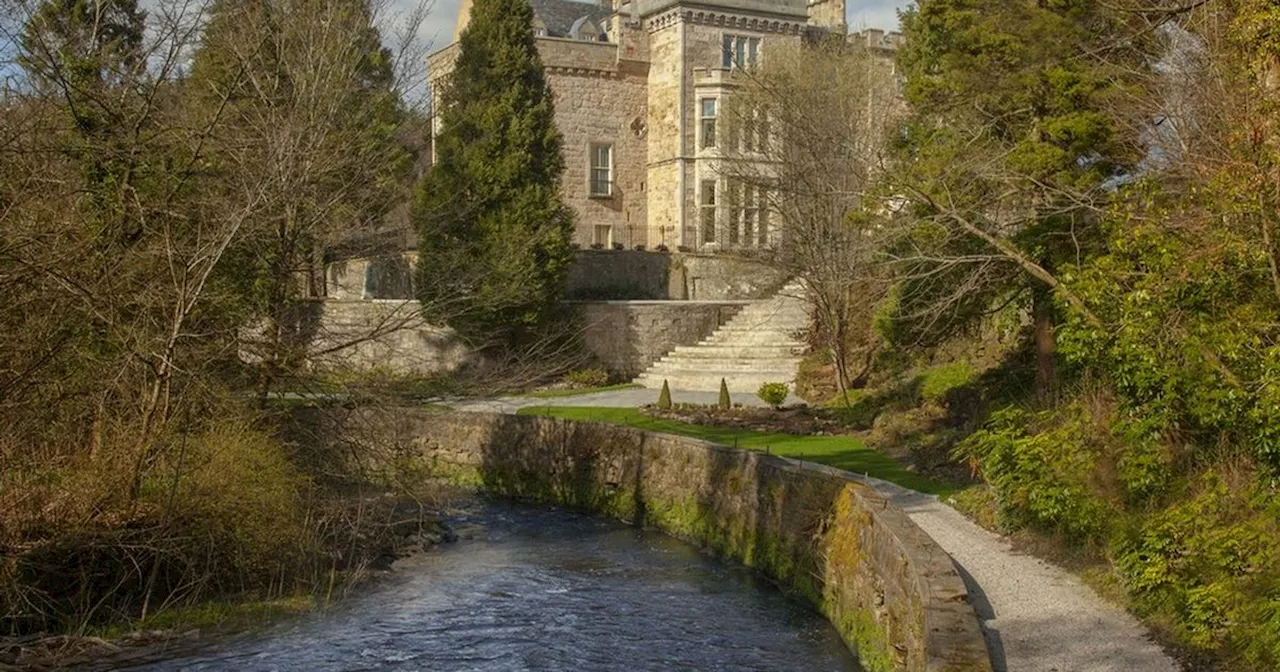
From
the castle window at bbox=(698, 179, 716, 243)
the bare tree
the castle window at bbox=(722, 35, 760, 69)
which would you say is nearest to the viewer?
the bare tree

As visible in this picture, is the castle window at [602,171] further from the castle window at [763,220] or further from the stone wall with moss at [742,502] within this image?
the stone wall with moss at [742,502]

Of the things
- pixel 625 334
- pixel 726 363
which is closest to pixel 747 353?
pixel 726 363

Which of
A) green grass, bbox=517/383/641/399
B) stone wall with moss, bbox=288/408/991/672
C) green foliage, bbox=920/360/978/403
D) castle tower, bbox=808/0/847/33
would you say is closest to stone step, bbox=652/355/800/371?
green grass, bbox=517/383/641/399

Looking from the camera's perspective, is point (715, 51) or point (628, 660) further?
point (715, 51)

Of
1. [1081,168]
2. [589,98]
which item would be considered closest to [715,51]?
[589,98]

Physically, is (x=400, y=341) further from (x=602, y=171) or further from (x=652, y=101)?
(x=652, y=101)

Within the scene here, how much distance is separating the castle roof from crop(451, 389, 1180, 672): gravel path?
36.0m

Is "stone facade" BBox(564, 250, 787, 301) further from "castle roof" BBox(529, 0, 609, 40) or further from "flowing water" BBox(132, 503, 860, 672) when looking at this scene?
"flowing water" BBox(132, 503, 860, 672)

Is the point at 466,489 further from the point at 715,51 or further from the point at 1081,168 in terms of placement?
the point at 715,51

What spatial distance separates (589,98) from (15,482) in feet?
113

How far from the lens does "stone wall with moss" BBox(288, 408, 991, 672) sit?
11977 millimetres

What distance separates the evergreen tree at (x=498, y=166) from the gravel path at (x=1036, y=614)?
1864 cm

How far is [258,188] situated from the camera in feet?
54.8

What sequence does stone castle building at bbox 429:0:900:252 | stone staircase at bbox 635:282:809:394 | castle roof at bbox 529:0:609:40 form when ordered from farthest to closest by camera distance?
1. castle roof at bbox 529:0:609:40
2. stone castle building at bbox 429:0:900:252
3. stone staircase at bbox 635:282:809:394
